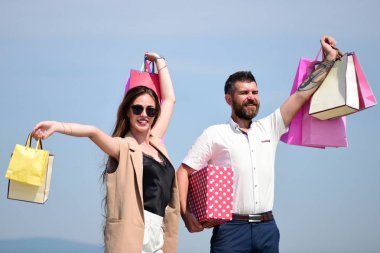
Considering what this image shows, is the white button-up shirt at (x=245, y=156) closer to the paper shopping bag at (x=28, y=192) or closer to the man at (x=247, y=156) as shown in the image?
the man at (x=247, y=156)

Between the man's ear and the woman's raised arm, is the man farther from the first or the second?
the woman's raised arm

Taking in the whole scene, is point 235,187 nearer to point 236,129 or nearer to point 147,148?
point 236,129

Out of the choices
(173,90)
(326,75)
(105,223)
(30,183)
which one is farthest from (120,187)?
(326,75)

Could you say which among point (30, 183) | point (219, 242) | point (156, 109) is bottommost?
point (219, 242)

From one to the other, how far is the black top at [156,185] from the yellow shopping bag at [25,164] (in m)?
0.72

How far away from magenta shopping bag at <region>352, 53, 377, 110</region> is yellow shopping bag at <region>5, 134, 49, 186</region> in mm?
2724

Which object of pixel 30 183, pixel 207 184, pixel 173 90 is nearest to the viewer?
pixel 30 183

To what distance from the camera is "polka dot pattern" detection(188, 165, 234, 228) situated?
486 centimetres

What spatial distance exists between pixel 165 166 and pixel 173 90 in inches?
37.8

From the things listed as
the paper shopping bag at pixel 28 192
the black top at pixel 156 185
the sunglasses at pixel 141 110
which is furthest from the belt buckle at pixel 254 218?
the paper shopping bag at pixel 28 192

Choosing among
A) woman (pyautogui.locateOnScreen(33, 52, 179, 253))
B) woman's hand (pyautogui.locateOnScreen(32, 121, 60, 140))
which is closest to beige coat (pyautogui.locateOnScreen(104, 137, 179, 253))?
woman (pyautogui.locateOnScreen(33, 52, 179, 253))

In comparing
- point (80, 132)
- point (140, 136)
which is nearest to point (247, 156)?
point (140, 136)

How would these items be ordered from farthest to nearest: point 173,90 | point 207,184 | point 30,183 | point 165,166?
point 173,90 < point 207,184 < point 165,166 < point 30,183

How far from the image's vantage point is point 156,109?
4594 millimetres
